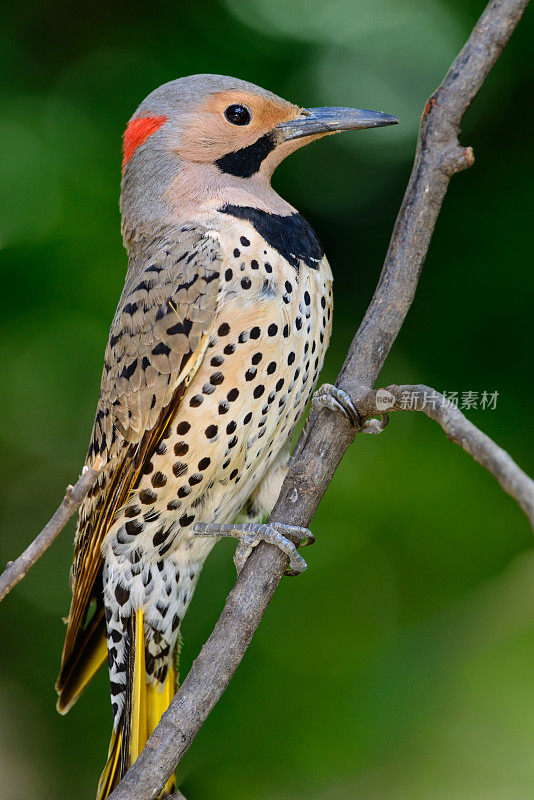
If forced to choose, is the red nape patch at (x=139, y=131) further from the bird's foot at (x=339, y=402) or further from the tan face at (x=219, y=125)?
the bird's foot at (x=339, y=402)

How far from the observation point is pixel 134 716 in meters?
2.11

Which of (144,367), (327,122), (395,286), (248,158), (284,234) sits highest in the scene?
(327,122)

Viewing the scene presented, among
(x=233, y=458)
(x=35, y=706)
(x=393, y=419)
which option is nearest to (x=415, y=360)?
(x=393, y=419)

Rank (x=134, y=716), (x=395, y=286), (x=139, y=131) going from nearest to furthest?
(x=395, y=286), (x=134, y=716), (x=139, y=131)

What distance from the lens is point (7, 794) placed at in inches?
103

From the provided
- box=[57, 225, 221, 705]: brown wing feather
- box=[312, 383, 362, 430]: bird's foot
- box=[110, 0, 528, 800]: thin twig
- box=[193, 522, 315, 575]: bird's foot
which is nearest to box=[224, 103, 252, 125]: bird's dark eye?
box=[57, 225, 221, 705]: brown wing feather

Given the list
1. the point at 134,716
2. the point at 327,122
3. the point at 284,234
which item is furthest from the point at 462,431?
the point at 134,716

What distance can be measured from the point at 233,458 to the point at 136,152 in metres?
0.84

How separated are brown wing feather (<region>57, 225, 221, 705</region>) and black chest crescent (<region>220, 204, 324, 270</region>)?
110 mm

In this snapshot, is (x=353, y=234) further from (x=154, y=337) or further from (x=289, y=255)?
(x=154, y=337)

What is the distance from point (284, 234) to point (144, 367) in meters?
0.47

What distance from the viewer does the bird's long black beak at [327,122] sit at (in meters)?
2.10

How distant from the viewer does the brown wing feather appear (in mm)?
2027

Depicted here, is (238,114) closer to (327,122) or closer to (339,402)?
(327,122)
